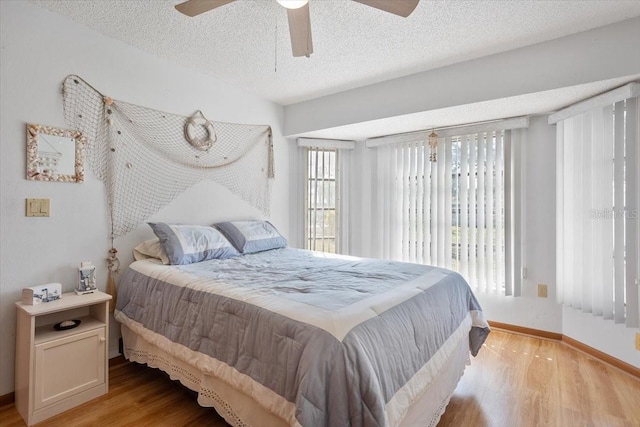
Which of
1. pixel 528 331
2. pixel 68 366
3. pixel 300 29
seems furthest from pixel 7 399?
pixel 528 331

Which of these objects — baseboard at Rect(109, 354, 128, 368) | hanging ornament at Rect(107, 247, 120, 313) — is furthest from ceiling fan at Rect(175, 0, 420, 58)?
baseboard at Rect(109, 354, 128, 368)

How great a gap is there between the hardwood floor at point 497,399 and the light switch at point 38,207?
3.80 ft

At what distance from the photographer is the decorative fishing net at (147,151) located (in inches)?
89.4

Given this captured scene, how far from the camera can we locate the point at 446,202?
3.42m

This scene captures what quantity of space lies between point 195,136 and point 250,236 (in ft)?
3.50

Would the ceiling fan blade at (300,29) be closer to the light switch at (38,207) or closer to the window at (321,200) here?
the light switch at (38,207)

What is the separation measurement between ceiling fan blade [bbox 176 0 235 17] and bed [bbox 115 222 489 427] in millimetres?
1479

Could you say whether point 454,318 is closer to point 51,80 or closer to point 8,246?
point 8,246

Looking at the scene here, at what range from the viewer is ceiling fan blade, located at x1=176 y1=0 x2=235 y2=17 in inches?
62.0

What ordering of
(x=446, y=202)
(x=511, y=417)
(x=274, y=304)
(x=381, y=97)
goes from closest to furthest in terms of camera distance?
(x=274, y=304)
(x=511, y=417)
(x=381, y=97)
(x=446, y=202)

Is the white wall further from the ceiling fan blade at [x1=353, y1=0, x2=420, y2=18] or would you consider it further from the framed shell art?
the ceiling fan blade at [x1=353, y1=0, x2=420, y2=18]

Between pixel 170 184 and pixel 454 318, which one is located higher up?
pixel 170 184

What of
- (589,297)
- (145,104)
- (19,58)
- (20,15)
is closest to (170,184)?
(145,104)

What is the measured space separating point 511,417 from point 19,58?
3662mm
